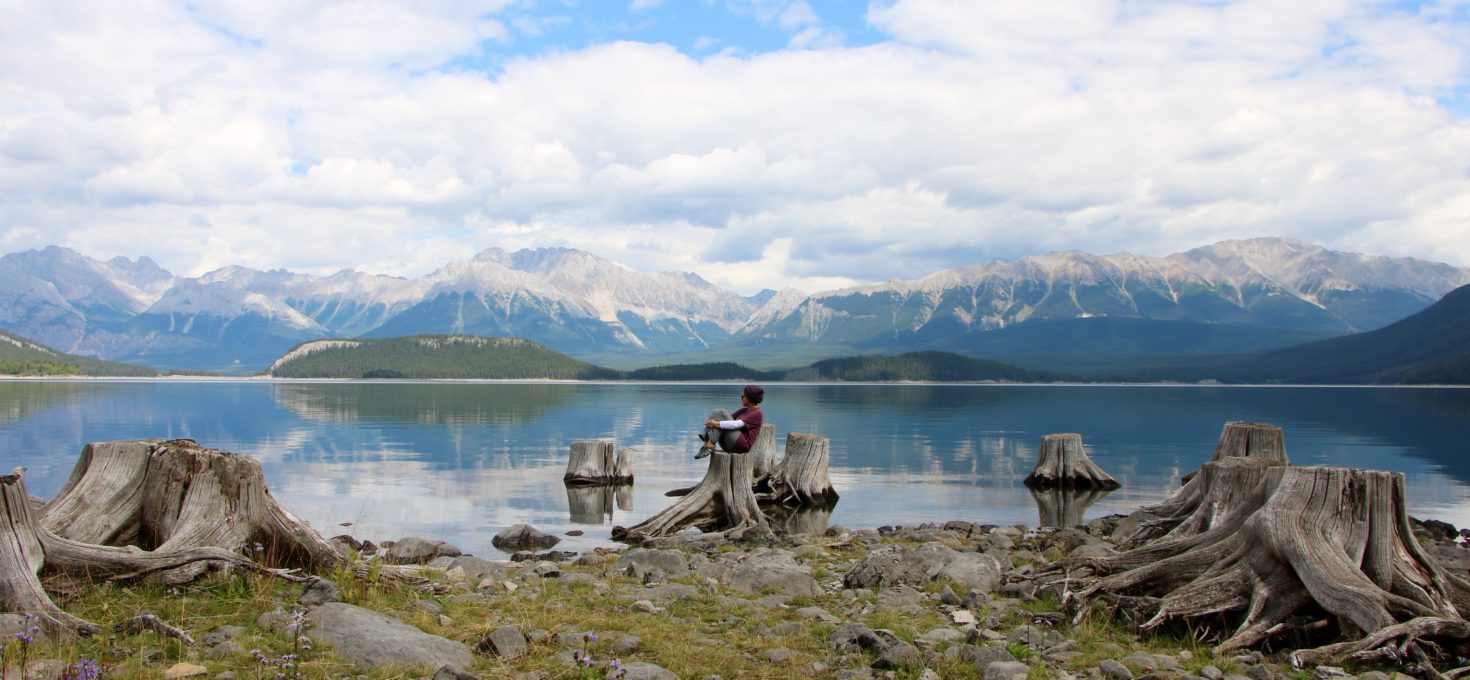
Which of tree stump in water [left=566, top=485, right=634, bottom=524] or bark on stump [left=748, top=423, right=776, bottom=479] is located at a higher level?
bark on stump [left=748, top=423, right=776, bottom=479]

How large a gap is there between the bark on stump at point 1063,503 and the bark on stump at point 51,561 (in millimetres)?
23342

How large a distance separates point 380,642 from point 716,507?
580 inches

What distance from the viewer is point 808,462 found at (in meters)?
31.8

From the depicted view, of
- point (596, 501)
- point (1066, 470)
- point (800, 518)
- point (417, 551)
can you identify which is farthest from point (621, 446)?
point (417, 551)

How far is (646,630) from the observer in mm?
11664

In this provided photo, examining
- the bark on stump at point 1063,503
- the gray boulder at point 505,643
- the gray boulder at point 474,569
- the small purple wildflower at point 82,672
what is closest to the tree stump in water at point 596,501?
Result: the gray boulder at point 474,569

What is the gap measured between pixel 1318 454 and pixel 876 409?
182ft

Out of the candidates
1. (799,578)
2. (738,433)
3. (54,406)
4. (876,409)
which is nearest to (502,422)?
(876,409)

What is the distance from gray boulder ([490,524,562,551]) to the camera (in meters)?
23.0

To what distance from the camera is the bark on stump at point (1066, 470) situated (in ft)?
125

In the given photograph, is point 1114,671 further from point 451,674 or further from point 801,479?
point 801,479

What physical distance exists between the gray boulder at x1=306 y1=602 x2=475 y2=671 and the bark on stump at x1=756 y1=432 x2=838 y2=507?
70.2ft

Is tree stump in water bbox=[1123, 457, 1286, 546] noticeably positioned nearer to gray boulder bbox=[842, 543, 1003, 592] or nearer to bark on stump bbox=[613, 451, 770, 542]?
gray boulder bbox=[842, 543, 1003, 592]

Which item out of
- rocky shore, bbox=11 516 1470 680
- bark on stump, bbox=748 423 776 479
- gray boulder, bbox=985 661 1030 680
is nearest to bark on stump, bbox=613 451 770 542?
rocky shore, bbox=11 516 1470 680
